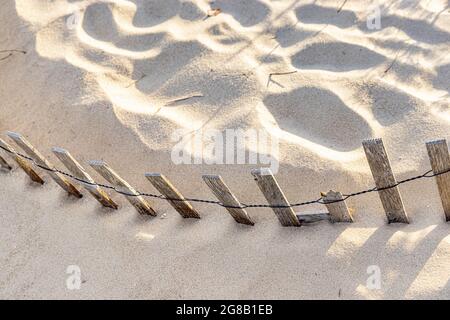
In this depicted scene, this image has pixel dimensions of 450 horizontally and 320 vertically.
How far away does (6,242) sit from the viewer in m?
3.43

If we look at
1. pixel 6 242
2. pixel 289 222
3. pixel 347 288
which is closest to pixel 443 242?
pixel 347 288

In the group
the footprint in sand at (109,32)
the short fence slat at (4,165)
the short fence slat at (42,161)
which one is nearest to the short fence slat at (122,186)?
the short fence slat at (42,161)

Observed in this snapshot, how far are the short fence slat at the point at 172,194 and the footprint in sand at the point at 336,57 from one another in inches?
52.8

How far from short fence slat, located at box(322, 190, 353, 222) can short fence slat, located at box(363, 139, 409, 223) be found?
19 cm

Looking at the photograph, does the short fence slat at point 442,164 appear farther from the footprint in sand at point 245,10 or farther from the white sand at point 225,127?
the footprint in sand at point 245,10

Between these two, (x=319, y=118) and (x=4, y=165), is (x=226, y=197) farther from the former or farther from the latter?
(x=4, y=165)

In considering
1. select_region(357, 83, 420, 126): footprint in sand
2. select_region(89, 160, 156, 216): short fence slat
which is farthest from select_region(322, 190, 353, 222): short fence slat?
select_region(89, 160, 156, 216): short fence slat

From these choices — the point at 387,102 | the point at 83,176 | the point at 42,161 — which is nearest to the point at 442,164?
the point at 387,102

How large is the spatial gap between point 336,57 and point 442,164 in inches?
57.9

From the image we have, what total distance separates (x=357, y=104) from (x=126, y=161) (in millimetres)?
1557

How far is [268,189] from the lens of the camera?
2750mm

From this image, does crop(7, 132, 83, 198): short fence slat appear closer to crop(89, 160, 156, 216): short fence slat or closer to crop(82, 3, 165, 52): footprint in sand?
crop(89, 160, 156, 216): short fence slat

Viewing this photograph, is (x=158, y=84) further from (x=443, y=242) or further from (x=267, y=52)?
(x=443, y=242)

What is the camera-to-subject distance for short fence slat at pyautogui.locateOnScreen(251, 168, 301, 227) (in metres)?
2.66
